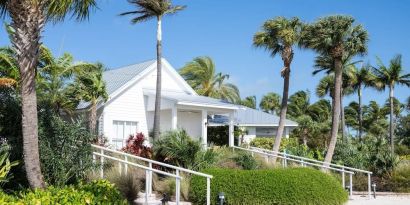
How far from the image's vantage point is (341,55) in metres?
23.8

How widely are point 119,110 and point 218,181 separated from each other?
1110 centimetres

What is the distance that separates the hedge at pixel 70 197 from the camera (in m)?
Answer: 7.97

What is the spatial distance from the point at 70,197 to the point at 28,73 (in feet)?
8.51

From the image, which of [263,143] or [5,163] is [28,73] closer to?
[5,163]

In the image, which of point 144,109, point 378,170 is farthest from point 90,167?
point 378,170

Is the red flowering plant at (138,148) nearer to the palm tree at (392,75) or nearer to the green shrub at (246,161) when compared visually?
the green shrub at (246,161)

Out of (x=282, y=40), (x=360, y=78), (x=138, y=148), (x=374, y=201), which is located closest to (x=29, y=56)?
(x=138, y=148)

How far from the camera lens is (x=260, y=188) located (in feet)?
44.6

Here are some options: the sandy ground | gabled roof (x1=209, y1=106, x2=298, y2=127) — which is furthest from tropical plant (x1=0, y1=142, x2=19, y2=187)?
gabled roof (x1=209, y1=106, x2=298, y2=127)

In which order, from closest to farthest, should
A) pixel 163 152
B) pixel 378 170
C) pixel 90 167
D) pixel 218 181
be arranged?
1. pixel 90 167
2. pixel 218 181
3. pixel 163 152
4. pixel 378 170

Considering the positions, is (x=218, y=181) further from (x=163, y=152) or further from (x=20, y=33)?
(x=20, y=33)

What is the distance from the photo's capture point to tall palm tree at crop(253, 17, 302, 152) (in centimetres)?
2530

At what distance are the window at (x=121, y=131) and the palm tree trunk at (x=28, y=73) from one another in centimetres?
1354

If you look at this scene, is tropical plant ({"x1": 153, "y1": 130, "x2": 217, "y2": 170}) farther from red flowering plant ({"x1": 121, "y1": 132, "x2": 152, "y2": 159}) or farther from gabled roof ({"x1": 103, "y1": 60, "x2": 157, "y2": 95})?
gabled roof ({"x1": 103, "y1": 60, "x2": 157, "y2": 95})
